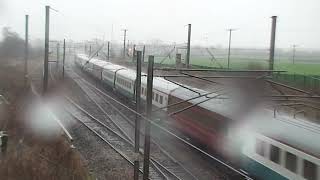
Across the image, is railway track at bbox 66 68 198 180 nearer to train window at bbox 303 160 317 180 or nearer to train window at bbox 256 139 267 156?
train window at bbox 256 139 267 156

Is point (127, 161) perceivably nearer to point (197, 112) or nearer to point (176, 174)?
point (176, 174)

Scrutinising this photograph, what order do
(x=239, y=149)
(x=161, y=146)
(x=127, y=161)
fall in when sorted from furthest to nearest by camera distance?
1. (x=161, y=146)
2. (x=127, y=161)
3. (x=239, y=149)

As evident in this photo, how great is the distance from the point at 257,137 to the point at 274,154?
79cm

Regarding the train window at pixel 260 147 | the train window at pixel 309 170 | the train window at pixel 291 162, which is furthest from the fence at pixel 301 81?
the train window at pixel 309 170

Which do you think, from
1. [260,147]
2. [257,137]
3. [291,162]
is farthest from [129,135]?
[291,162]

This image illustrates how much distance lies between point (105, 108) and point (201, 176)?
505 inches

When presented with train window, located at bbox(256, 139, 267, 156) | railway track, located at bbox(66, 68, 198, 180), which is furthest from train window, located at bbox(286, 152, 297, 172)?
railway track, located at bbox(66, 68, 198, 180)

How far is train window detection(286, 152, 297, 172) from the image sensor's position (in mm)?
9281

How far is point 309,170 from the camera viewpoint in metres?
8.72

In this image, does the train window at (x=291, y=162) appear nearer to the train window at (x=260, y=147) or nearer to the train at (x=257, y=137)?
the train at (x=257, y=137)

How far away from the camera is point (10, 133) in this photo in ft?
49.2

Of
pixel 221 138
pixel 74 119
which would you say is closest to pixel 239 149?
pixel 221 138

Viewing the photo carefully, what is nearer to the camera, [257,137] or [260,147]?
[260,147]

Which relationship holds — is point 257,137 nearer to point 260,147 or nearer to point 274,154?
point 260,147
